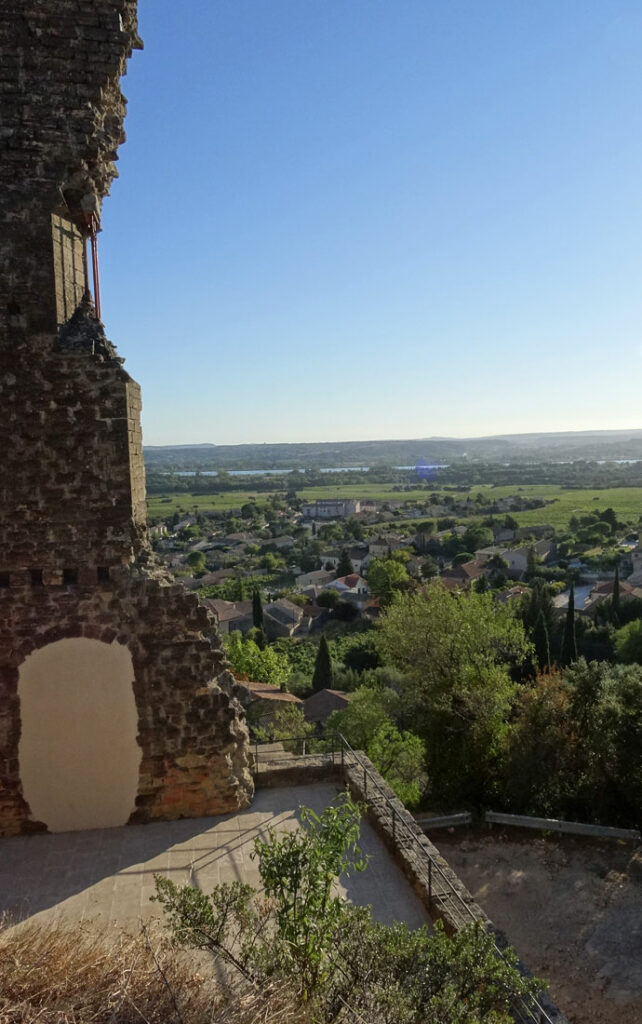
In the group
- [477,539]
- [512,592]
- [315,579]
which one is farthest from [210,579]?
[477,539]

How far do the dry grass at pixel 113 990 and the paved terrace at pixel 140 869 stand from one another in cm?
140

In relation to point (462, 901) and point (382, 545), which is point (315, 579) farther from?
point (462, 901)

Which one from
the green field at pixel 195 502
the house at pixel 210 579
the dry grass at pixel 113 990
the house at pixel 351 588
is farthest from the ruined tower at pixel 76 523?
the green field at pixel 195 502

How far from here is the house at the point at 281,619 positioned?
2181 inches

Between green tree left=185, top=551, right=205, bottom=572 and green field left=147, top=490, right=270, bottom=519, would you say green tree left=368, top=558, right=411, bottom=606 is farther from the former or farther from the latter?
green field left=147, top=490, right=270, bottom=519

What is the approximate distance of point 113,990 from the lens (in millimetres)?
4078

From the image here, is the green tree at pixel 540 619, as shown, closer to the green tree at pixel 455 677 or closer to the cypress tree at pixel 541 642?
the cypress tree at pixel 541 642

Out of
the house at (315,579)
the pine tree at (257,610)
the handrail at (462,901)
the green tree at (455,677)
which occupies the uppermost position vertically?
the handrail at (462,901)

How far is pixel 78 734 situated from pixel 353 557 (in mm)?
79101

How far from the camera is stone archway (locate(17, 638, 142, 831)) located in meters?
7.25

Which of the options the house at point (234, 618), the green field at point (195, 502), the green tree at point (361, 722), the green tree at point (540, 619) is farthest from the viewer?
the green field at point (195, 502)

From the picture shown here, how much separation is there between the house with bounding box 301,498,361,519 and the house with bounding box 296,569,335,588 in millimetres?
57809

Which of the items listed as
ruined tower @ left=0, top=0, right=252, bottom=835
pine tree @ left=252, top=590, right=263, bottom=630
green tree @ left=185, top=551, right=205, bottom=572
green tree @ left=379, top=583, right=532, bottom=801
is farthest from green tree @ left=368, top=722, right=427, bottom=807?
green tree @ left=185, top=551, right=205, bottom=572

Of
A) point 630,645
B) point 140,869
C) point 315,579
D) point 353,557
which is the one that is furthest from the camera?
point 353,557
